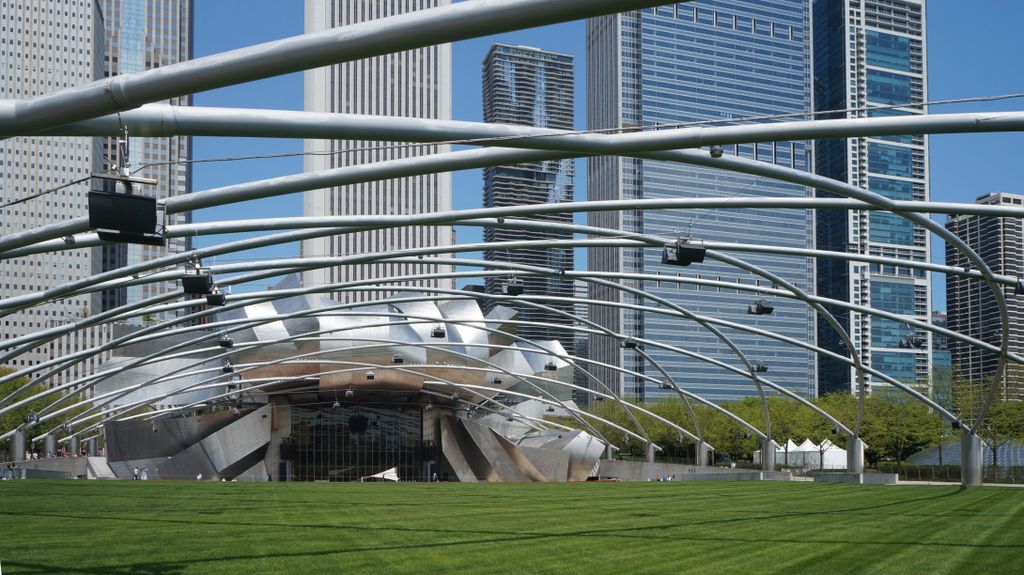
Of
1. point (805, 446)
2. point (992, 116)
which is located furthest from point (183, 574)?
point (805, 446)

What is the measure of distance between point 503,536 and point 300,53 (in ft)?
32.5

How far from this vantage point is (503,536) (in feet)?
56.3

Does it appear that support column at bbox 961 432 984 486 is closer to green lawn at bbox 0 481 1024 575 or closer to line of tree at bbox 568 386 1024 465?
green lawn at bbox 0 481 1024 575

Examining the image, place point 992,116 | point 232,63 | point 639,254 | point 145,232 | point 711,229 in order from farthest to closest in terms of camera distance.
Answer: point 639,254 < point 711,229 < point 992,116 < point 145,232 < point 232,63

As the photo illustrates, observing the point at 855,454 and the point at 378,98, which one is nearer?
the point at 855,454

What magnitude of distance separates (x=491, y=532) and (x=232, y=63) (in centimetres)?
1052

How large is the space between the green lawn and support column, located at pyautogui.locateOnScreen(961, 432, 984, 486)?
1702 centimetres

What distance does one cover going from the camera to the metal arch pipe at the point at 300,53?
8688 millimetres

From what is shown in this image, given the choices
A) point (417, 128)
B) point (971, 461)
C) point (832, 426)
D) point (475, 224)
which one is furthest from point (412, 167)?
point (832, 426)

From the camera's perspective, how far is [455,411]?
85750 millimetres

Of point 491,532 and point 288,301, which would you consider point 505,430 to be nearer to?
point 288,301

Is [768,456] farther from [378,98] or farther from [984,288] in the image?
[984,288]

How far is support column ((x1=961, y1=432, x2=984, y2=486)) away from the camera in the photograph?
43.8 m

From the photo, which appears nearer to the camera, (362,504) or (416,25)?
(416,25)
